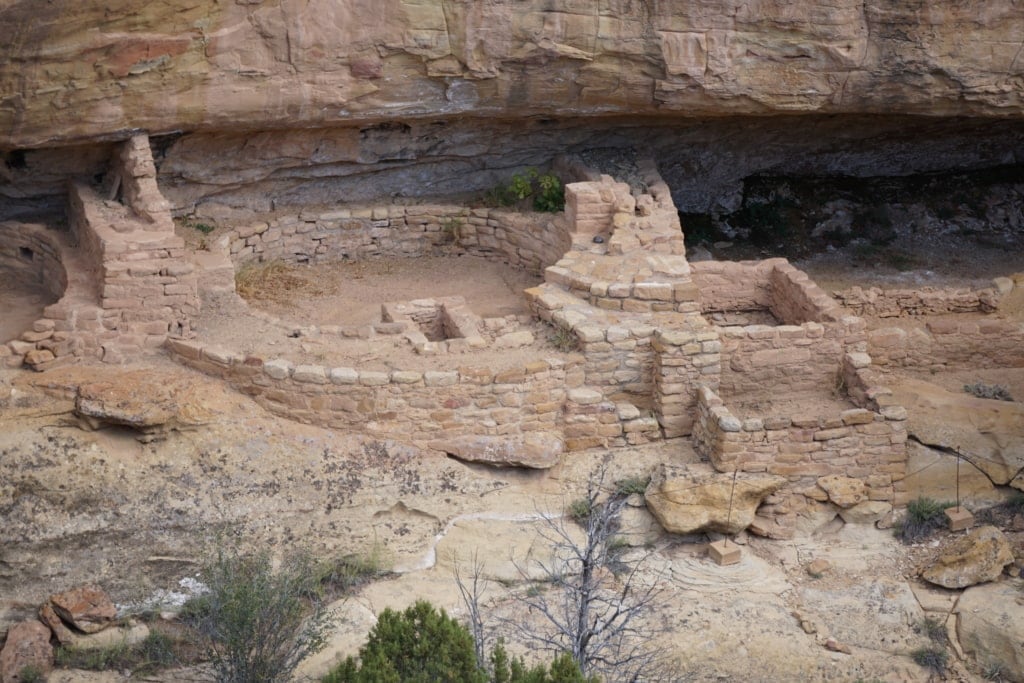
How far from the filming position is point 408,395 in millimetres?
14547

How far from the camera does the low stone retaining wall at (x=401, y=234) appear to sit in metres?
17.8

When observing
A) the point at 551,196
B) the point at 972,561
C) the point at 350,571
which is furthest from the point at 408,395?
the point at 972,561

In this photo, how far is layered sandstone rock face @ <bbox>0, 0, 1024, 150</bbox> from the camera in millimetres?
15523

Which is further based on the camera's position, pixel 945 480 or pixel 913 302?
pixel 913 302

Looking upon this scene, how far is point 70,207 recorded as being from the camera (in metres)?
17.2

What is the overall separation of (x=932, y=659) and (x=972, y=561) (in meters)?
1.09

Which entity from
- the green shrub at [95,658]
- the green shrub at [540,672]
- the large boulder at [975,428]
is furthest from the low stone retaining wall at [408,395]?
the green shrub at [540,672]

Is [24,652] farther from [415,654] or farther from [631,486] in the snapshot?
[631,486]

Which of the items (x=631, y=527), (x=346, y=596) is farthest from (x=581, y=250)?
(x=346, y=596)

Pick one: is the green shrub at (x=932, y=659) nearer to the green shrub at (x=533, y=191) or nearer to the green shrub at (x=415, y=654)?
the green shrub at (x=415, y=654)

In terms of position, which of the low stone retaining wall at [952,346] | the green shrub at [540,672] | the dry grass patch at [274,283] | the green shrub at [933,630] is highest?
the dry grass patch at [274,283]

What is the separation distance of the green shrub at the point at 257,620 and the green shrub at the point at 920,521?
16.6 ft

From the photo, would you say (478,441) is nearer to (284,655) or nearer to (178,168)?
(284,655)

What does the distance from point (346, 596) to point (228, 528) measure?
1.11 m
